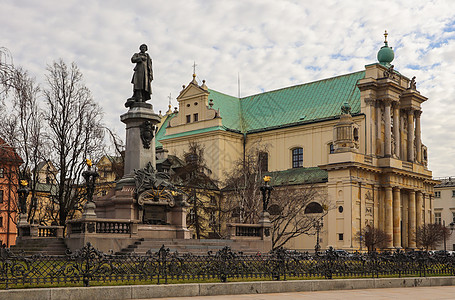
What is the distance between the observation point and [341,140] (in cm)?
6225

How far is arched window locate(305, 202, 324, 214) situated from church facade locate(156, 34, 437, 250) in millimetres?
1223

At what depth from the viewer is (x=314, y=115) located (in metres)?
69.6

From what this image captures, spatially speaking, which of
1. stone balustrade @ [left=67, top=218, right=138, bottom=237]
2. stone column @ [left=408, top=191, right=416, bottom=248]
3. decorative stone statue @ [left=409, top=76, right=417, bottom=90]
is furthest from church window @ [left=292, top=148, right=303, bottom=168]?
stone balustrade @ [left=67, top=218, right=138, bottom=237]

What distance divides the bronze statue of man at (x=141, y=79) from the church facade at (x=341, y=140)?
3502 centimetres

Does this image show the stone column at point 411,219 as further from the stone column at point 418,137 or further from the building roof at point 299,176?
the building roof at point 299,176

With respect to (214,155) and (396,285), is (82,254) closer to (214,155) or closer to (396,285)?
(396,285)

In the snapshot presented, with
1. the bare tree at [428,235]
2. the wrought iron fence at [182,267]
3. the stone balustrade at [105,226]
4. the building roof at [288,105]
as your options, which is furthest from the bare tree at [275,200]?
the wrought iron fence at [182,267]

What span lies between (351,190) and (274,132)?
14.9 meters

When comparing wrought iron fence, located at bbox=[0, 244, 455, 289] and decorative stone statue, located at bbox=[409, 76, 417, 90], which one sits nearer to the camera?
wrought iron fence, located at bbox=[0, 244, 455, 289]

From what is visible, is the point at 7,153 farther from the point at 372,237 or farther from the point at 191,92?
the point at 191,92

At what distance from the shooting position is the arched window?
62875mm

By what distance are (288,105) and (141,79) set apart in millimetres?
45988

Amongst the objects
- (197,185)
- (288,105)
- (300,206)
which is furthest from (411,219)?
(197,185)

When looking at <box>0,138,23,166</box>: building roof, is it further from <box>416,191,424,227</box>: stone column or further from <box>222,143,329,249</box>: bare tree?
<box>416,191,424,227</box>: stone column
